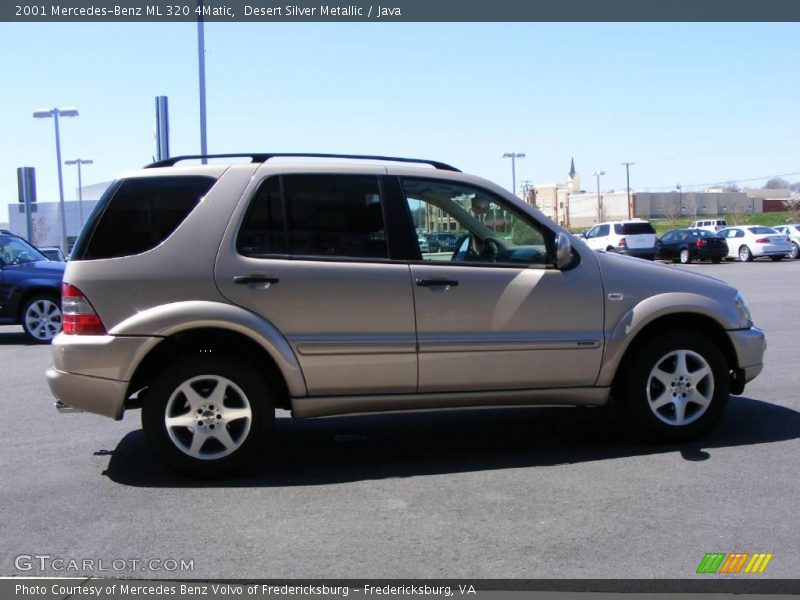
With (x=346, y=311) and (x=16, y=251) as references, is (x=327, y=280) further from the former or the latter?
(x=16, y=251)

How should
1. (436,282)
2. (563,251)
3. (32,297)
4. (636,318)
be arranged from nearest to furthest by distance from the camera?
Answer: 1. (436,282)
2. (563,251)
3. (636,318)
4. (32,297)

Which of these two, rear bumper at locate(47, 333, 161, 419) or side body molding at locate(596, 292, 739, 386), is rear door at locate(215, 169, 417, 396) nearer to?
rear bumper at locate(47, 333, 161, 419)

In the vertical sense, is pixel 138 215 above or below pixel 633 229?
below

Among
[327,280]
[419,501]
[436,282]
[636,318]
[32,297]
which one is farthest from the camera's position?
[32,297]

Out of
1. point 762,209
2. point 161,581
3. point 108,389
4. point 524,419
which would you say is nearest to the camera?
point 161,581

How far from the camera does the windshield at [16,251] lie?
12.7 metres

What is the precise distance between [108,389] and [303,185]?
174 centimetres

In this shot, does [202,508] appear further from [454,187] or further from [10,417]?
[10,417]

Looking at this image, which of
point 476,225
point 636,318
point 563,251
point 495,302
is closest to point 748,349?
point 636,318

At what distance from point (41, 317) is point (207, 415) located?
27.7 ft

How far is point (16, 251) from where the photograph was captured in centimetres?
1294

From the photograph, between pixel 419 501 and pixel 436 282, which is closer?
pixel 419 501

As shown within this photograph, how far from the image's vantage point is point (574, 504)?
4.64 m

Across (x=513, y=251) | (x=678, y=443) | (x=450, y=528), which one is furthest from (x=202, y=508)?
(x=678, y=443)
